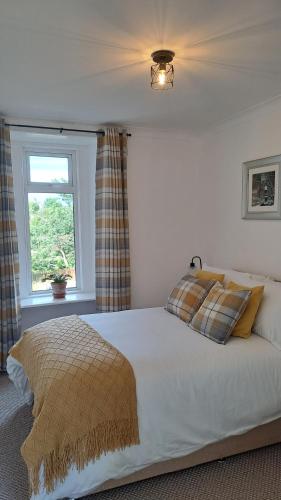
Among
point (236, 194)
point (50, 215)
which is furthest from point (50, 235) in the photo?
point (236, 194)

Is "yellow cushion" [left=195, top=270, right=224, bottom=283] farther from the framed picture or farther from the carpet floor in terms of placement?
the carpet floor

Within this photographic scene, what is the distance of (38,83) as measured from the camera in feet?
8.05

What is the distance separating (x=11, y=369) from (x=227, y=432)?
1.52m

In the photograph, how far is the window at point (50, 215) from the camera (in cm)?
374

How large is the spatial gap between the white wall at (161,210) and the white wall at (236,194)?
18 centimetres

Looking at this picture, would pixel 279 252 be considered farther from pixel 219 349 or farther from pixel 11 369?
pixel 11 369

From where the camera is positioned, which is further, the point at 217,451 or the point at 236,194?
the point at 236,194

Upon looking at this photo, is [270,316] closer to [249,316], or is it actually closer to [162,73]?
[249,316]

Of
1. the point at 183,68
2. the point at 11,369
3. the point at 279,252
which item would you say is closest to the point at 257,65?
the point at 183,68

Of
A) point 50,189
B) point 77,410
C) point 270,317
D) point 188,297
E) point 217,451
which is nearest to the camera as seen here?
point 77,410

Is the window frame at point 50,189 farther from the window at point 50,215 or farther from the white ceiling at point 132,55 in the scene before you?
the white ceiling at point 132,55

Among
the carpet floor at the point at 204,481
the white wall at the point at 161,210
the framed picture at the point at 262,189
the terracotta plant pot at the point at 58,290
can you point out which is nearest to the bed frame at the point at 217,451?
the carpet floor at the point at 204,481

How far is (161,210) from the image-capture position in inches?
153

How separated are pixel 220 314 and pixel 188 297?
463mm
